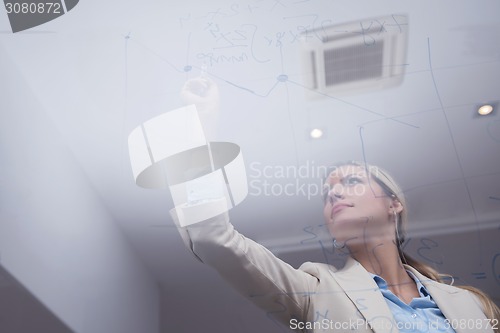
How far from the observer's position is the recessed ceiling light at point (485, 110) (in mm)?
896

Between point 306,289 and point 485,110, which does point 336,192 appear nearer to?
point 306,289

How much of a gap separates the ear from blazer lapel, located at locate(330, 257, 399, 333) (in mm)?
113

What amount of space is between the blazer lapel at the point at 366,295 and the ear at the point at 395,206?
0.37 feet

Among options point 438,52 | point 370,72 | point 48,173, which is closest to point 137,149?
point 48,173

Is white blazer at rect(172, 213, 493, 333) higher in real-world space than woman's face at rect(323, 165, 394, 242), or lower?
lower

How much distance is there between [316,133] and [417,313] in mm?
355

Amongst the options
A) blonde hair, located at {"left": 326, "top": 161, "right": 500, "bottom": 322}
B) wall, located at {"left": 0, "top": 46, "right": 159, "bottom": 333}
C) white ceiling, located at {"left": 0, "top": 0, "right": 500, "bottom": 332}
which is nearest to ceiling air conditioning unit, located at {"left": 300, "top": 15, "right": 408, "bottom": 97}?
white ceiling, located at {"left": 0, "top": 0, "right": 500, "bottom": 332}

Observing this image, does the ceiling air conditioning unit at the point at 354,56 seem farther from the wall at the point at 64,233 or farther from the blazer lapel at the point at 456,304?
the wall at the point at 64,233

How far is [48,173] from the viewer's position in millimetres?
878

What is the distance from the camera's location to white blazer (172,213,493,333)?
741 mm

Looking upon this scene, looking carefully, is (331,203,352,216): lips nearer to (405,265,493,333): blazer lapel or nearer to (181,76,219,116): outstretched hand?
(405,265,493,333): blazer lapel

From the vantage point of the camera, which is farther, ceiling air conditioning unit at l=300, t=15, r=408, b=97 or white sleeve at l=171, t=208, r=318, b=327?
ceiling air conditioning unit at l=300, t=15, r=408, b=97

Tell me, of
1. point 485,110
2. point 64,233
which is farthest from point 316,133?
point 64,233

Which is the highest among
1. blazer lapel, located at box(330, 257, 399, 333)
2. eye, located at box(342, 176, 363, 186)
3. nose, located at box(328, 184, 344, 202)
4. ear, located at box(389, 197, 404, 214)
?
eye, located at box(342, 176, 363, 186)
